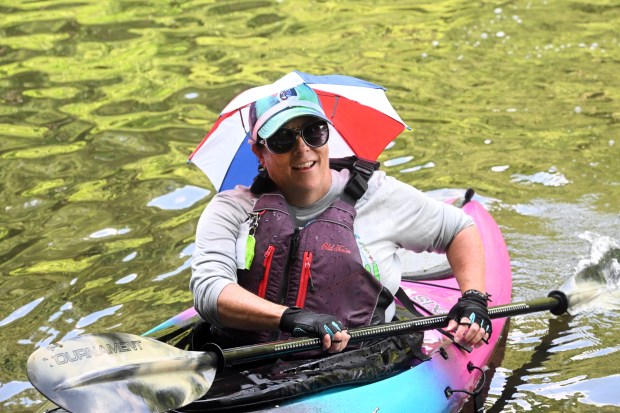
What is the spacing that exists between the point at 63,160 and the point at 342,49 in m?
3.17

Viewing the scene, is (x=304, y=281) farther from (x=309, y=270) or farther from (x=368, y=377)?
(x=368, y=377)

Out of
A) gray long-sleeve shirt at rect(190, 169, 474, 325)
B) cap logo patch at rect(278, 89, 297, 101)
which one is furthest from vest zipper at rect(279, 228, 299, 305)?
cap logo patch at rect(278, 89, 297, 101)

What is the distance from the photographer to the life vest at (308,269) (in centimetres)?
340

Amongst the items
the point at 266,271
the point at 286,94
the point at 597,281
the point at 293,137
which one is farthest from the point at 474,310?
the point at 597,281

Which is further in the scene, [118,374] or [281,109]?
[281,109]

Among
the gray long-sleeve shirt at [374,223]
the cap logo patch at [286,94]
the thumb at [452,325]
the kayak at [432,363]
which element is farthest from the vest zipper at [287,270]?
the thumb at [452,325]

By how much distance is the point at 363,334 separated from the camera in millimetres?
3326

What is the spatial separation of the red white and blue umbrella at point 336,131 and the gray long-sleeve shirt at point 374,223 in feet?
1.07

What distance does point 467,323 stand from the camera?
347cm

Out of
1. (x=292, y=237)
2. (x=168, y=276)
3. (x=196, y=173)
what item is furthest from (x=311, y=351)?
(x=196, y=173)

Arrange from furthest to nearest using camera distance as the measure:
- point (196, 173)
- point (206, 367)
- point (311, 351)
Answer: point (196, 173), point (311, 351), point (206, 367)

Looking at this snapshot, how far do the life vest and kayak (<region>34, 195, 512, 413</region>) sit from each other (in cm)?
14

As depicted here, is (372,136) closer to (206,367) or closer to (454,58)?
(206,367)

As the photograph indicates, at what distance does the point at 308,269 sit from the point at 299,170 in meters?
0.35
